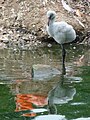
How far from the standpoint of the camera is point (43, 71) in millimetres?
10398

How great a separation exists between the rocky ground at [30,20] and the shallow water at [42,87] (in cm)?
119

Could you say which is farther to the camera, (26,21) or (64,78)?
(26,21)

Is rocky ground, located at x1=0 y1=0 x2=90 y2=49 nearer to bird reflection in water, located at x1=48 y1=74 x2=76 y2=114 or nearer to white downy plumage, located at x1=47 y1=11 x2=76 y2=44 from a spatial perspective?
white downy plumage, located at x1=47 y1=11 x2=76 y2=44

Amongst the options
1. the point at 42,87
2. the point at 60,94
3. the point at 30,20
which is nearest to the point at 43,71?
the point at 42,87

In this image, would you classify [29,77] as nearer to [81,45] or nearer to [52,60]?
[52,60]

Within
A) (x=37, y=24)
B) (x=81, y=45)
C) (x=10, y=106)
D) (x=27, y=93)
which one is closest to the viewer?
(x=10, y=106)

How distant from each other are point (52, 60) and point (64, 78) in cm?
176

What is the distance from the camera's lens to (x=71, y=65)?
37.2 feet

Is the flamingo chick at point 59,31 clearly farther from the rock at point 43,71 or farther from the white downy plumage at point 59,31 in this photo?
the rock at point 43,71

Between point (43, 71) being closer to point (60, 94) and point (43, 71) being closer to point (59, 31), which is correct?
point (59, 31)

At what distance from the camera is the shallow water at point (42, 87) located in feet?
26.0

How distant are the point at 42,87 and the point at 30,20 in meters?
5.84

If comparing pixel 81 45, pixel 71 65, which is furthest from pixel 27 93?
pixel 81 45

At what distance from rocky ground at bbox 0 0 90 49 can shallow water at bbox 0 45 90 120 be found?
3.90 ft
